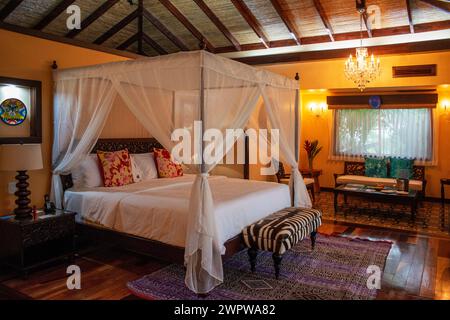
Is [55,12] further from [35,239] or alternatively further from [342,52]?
[342,52]

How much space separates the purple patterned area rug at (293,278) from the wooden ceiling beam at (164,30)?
4302mm

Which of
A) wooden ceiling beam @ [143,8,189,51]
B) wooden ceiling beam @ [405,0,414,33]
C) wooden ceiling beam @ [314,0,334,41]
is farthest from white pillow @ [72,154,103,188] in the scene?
wooden ceiling beam @ [405,0,414,33]

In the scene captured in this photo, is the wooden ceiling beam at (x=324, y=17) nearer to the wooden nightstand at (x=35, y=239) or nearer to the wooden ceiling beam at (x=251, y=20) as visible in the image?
the wooden ceiling beam at (x=251, y=20)

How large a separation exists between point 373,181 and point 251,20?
382 centimetres

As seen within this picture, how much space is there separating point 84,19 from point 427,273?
5.56m

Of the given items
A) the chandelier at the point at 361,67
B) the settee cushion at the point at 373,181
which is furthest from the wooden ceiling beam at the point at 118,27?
the settee cushion at the point at 373,181

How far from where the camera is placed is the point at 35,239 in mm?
3473

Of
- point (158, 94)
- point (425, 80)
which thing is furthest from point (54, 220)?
point (425, 80)

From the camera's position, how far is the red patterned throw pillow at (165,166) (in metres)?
5.20

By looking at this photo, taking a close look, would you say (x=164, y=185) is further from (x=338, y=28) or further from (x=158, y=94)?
(x=338, y=28)

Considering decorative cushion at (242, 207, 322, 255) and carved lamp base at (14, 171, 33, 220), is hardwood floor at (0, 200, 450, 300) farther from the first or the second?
decorative cushion at (242, 207, 322, 255)

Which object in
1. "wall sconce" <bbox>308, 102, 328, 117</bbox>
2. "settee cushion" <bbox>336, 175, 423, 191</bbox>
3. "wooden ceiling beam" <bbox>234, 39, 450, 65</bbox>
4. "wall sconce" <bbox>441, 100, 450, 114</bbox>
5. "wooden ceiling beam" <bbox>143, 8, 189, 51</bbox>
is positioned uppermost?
"wooden ceiling beam" <bbox>143, 8, 189, 51</bbox>

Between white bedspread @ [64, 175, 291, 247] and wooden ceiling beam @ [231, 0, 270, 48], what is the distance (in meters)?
2.83

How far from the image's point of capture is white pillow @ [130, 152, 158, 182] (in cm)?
488
